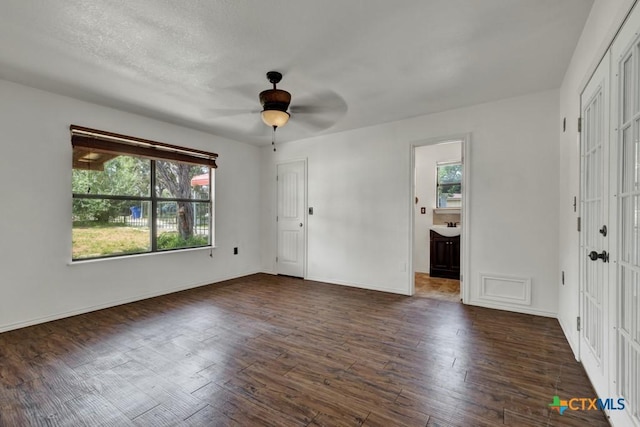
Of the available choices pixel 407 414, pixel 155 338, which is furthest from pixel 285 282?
pixel 407 414

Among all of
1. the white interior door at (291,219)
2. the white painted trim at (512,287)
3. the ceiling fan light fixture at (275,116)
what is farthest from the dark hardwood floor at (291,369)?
the ceiling fan light fixture at (275,116)

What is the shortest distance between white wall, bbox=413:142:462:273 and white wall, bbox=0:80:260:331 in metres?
4.57

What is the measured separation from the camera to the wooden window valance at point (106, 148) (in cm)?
342

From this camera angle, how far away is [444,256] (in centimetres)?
535

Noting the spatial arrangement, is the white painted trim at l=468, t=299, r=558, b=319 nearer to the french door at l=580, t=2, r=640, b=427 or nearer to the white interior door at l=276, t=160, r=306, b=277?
the french door at l=580, t=2, r=640, b=427

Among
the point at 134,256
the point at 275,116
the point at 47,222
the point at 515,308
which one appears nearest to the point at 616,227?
the point at 515,308

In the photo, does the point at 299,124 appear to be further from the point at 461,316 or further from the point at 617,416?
the point at 617,416

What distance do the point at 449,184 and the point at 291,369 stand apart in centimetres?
479

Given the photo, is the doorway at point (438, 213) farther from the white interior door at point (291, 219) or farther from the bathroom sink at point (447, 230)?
the white interior door at point (291, 219)

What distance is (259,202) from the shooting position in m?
5.85

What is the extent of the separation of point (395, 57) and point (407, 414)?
2.68 metres

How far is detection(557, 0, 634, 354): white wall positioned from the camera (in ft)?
5.49

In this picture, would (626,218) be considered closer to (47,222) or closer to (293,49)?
(293,49)

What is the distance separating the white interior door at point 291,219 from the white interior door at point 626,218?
4142mm
